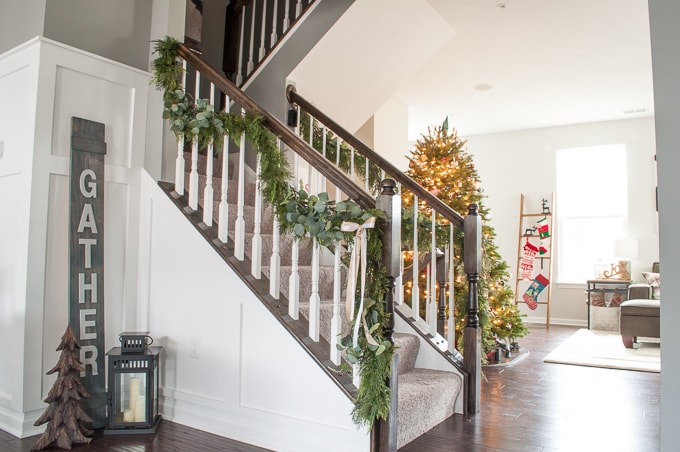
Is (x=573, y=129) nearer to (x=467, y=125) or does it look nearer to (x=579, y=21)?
(x=467, y=125)

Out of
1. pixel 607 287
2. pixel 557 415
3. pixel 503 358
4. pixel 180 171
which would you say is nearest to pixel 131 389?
pixel 180 171

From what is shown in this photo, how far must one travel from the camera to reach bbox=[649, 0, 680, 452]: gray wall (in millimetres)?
1758

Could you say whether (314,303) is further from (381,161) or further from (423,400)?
(381,161)

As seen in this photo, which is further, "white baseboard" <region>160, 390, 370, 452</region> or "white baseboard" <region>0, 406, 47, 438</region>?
"white baseboard" <region>0, 406, 47, 438</region>

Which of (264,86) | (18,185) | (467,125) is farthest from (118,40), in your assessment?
(467,125)

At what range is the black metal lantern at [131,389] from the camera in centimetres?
268

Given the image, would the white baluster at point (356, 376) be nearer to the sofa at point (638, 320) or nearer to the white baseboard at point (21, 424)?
the white baseboard at point (21, 424)

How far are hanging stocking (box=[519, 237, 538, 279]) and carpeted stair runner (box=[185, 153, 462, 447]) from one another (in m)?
5.57

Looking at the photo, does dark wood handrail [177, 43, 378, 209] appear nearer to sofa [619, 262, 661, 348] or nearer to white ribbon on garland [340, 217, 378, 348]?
white ribbon on garland [340, 217, 378, 348]

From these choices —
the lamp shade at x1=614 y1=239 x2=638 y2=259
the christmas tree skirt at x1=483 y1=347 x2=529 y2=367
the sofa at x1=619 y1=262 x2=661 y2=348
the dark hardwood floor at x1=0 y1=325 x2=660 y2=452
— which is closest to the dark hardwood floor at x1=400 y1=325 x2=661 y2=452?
the dark hardwood floor at x1=0 y1=325 x2=660 y2=452

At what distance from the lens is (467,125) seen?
8539 millimetres

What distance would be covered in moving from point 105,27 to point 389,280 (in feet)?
7.60

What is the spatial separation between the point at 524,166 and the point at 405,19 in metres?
5.02

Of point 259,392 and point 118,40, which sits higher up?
point 118,40
